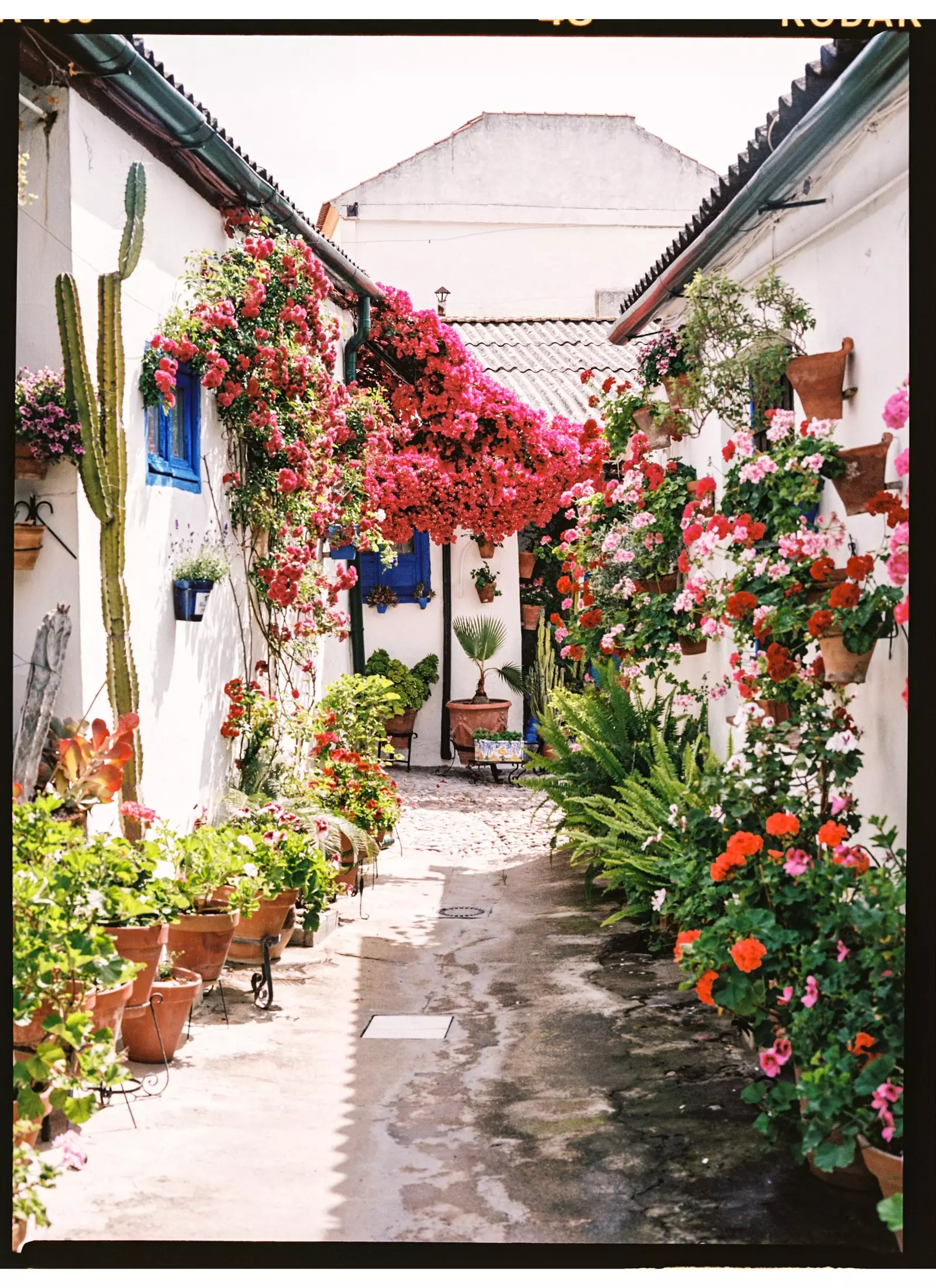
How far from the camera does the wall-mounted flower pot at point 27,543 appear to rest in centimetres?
496

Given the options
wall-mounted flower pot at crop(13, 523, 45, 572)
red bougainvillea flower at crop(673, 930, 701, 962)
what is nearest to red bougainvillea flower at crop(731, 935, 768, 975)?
red bougainvillea flower at crop(673, 930, 701, 962)

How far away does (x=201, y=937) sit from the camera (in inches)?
231

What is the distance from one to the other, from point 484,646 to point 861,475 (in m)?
9.50

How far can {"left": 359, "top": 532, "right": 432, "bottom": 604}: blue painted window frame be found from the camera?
14188mm

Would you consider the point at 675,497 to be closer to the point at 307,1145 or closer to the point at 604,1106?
the point at 604,1106

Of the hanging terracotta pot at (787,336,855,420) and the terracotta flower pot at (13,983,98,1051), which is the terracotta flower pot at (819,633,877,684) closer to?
the hanging terracotta pot at (787,336,855,420)

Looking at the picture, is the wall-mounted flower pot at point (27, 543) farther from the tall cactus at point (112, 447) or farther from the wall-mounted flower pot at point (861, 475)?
the wall-mounted flower pot at point (861, 475)

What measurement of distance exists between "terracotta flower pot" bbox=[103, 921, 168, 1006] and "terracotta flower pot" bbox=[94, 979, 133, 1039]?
0.72 feet

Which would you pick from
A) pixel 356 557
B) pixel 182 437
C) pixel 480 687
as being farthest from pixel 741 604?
pixel 480 687

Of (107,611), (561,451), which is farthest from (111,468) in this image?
(561,451)

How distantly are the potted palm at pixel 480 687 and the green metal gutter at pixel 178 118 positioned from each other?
5.78 m

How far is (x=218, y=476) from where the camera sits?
7.29 metres

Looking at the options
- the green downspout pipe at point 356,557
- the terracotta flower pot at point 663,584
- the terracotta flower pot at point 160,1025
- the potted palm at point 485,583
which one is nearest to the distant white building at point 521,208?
the green downspout pipe at point 356,557

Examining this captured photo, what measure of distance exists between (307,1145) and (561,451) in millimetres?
9882
